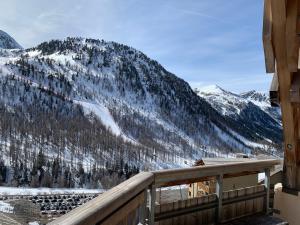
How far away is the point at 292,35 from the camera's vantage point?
413 cm

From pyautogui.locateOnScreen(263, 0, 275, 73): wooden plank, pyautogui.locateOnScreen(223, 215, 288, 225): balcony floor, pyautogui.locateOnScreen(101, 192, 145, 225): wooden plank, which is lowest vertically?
pyautogui.locateOnScreen(223, 215, 288, 225): balcony floor

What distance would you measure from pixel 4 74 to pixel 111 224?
179 metres

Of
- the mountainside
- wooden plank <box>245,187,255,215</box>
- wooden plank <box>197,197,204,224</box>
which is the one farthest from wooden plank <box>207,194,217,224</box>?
the mountainside

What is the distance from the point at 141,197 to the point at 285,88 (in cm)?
247

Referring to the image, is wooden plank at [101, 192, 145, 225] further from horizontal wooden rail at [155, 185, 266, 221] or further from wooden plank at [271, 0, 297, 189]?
wooden plank at [271, 0, 297, 189]

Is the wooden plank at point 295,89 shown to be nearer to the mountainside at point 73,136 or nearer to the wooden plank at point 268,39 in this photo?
the wooden plank at point 268,39

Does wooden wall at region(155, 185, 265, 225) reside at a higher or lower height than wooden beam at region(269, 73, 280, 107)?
lower

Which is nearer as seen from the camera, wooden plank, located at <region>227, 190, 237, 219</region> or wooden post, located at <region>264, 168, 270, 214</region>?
wooden plank, located at <region>227, 190, 237, 219</region>

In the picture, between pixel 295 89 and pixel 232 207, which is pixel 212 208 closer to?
pixel 232 207

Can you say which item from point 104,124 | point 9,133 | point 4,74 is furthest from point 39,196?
point 4,74

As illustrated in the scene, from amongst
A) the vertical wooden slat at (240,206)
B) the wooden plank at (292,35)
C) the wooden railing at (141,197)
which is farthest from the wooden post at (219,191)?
the wooden plank at (292,35)

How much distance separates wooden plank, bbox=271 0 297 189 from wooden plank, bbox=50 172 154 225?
2074 millimetres

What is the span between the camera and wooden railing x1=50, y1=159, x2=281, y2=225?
2.06 meters

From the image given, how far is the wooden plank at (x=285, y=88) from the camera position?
3984 mm
